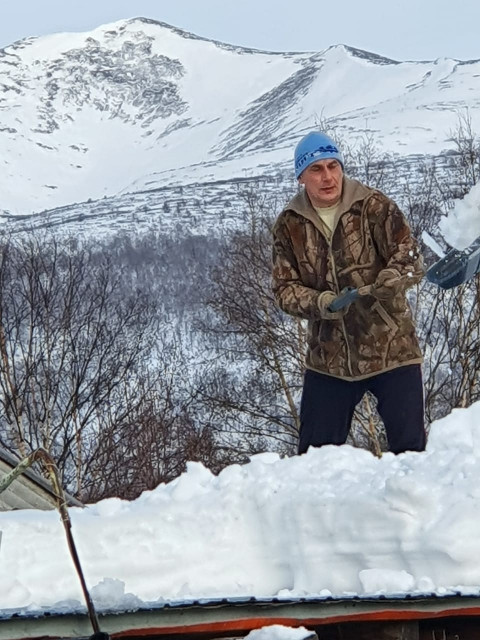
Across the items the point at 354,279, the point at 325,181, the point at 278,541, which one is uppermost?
the point at 325,181

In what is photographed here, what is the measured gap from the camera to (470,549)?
310 centimetres

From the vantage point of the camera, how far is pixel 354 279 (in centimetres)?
439

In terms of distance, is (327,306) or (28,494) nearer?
(327,306)

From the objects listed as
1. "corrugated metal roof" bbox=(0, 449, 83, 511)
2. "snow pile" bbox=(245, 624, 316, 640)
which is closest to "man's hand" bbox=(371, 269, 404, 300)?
"snow pile" bbox=(245, 624, 316, 640)

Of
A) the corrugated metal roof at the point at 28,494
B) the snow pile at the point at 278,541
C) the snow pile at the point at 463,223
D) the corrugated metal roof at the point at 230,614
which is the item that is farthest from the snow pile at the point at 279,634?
the corrugated metal roof at the point at 28,494

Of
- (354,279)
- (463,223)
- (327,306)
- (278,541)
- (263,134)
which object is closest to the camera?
(278,541)

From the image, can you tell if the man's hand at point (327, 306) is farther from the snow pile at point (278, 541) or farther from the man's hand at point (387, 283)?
the snow pile at point (278, 541)

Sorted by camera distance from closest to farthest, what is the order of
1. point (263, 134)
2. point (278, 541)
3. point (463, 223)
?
A: point (278, 541), point (463, 223), point (263, 134)

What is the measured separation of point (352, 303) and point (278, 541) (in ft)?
4.27

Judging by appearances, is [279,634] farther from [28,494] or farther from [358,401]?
[28,494]

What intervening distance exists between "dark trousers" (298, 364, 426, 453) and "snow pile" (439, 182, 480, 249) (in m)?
0.62

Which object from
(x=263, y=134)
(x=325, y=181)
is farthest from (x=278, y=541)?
(x=263, y=134)

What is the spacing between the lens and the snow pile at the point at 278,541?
3127mm

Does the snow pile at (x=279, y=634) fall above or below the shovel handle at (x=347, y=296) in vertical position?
below
